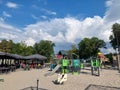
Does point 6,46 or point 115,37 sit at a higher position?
point 115,37

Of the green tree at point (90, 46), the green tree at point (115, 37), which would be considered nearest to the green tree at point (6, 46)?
the green tree at point (90, 46)

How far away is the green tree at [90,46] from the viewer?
76031mm

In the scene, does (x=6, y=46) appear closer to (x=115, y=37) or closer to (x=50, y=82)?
(x=115, y=37)

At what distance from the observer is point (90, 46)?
76.2 metres

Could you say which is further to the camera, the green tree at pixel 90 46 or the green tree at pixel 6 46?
the green tree at pixel 90 46

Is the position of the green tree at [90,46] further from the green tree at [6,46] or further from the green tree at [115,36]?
the green tree at [6,46]

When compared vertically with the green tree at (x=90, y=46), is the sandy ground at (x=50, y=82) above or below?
below

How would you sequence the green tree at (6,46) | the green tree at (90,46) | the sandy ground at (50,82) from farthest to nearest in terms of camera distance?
the green tree at (90,46)
the green tree at (6,46)
the sandy ground at (50,82)

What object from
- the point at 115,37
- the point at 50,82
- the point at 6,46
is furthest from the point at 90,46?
the point at 50,82

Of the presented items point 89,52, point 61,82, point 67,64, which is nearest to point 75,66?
point 67,64

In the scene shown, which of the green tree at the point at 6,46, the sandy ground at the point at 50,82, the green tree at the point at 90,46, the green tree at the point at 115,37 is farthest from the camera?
the green tree at the point at 90,46

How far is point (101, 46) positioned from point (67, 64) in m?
53.2

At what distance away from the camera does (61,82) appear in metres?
15.7

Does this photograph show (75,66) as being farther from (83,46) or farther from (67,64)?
(83,46)
